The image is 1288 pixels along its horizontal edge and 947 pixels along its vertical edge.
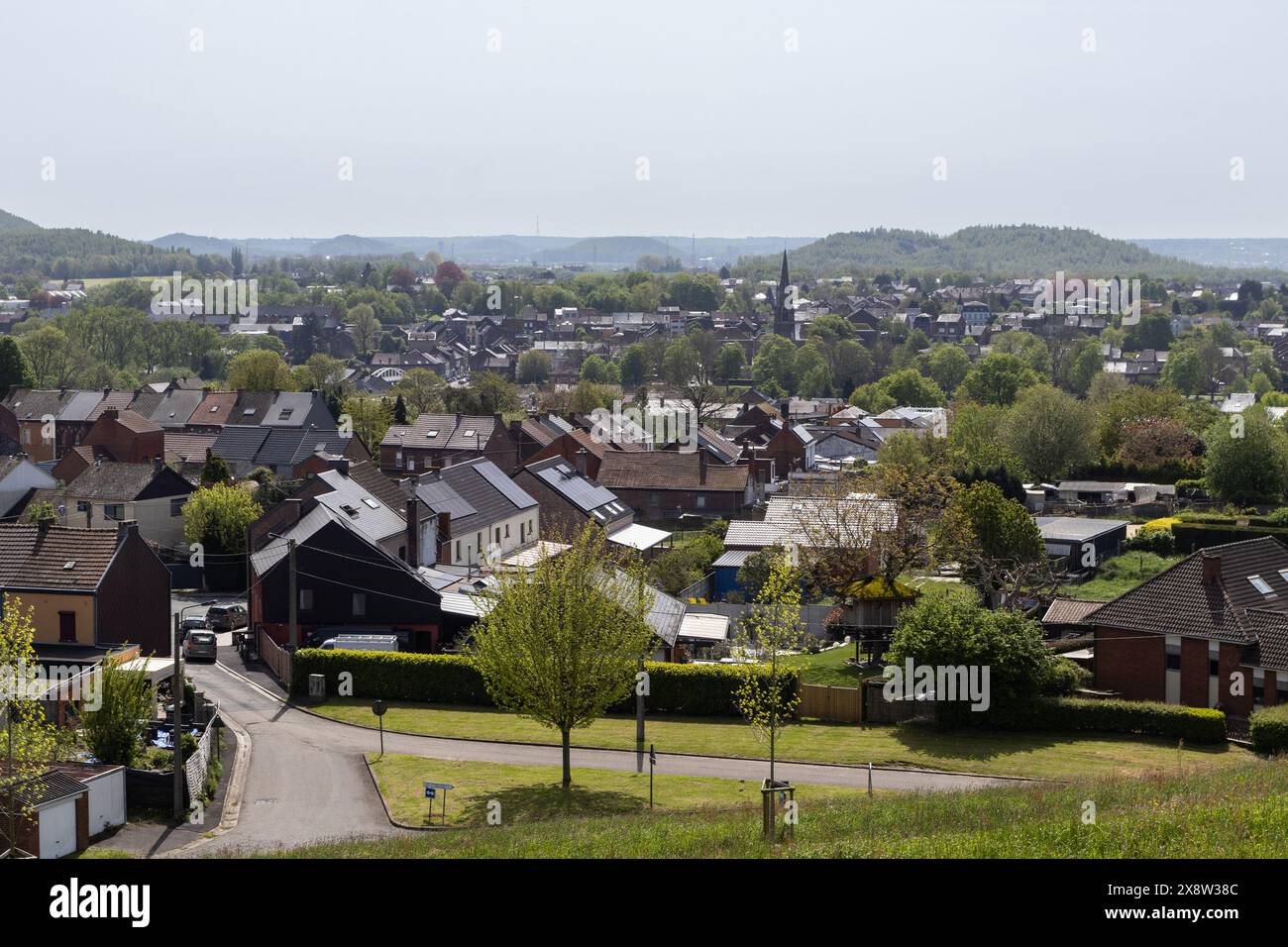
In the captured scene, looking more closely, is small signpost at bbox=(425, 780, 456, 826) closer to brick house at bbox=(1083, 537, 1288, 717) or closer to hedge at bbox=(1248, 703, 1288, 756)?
hedge at bbox=(1248, 703, 1288, 756)

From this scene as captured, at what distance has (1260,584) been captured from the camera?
38844 mm

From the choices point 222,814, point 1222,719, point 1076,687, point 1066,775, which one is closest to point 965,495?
point 1076,687

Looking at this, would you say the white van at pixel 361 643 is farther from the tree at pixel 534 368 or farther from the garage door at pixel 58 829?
the tree at pixel 534 368

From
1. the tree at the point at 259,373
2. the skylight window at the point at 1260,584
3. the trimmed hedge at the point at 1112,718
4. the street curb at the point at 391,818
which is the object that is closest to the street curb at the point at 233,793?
the street curb at the point at 391,818

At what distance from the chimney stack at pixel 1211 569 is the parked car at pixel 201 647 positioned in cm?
3082

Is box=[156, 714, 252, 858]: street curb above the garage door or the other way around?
the other way around

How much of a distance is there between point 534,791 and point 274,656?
48.3 feet

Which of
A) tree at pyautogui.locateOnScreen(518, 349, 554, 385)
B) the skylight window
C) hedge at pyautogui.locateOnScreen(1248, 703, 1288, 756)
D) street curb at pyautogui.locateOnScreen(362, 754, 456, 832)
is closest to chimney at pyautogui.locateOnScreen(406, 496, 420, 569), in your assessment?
street curb at pyautogui.locateOnScreen(362, 754, 456, 832)

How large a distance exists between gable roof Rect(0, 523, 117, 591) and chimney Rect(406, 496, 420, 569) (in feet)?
43.4

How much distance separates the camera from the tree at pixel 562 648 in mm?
31859

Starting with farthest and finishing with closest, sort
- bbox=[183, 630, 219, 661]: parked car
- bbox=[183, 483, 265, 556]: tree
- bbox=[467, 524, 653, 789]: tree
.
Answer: bbox=[183, 483, 265, 556]: tree → bbox=[183, 630, 219, 661]: parked car → bbox=[467, 524, 653, 789]: tree

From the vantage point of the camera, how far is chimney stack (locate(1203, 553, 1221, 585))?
126ft

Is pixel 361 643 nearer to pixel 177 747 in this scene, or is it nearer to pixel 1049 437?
pixel 177 747
